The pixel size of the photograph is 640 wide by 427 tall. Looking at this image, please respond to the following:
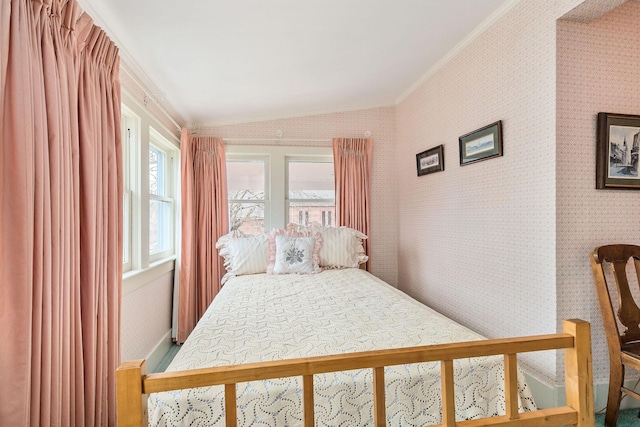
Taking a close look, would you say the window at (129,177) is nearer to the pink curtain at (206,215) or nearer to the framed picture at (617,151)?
the pink curtain at (206,215)

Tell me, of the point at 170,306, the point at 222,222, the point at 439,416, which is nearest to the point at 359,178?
the point at 222,222

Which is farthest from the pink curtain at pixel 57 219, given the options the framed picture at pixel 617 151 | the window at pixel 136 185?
the framed picture at pixel 617 151

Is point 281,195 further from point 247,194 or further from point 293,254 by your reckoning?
point 293,254

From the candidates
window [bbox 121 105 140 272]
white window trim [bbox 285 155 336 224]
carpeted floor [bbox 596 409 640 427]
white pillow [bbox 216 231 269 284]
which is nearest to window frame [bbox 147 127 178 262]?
white pillow [bbox 216 231 269 284]

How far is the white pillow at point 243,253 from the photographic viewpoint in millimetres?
2734

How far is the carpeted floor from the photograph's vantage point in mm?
1617

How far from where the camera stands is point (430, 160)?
270 centimetres

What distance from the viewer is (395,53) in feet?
7.39

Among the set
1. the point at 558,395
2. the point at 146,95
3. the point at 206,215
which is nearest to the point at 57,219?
the point at 146,95

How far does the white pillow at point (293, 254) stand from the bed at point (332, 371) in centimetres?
76

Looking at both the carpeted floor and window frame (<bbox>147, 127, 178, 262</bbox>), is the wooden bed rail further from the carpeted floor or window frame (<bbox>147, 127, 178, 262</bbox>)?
window frame (<bbox>147, 127, 178, 262</bbox>)

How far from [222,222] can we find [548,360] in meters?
2.75

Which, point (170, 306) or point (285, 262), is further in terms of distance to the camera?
point (170, 306)

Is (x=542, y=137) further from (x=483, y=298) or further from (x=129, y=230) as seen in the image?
(x=129, y=230)
